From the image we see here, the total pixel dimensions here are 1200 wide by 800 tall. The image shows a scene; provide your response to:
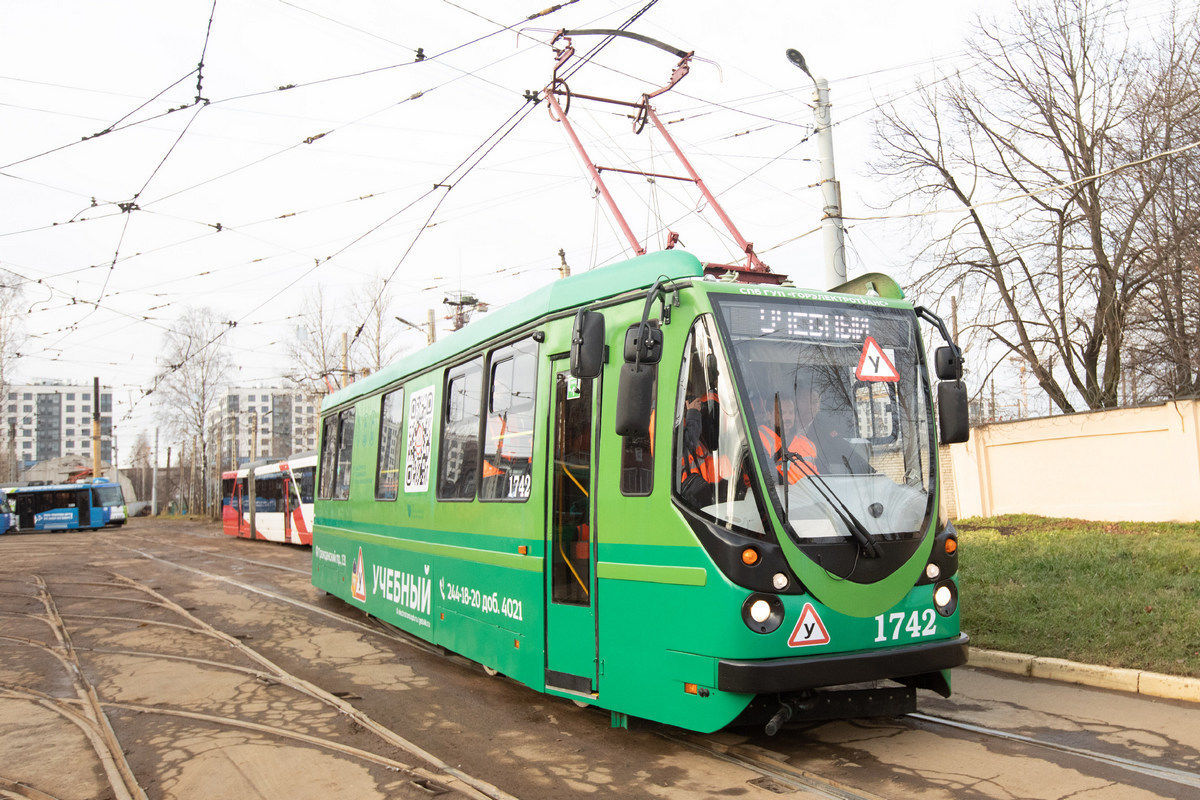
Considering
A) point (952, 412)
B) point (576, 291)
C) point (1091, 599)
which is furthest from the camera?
point (1091, 599)

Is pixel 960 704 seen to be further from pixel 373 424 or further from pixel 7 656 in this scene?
pixel 7 656

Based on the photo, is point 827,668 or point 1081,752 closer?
point 827,668

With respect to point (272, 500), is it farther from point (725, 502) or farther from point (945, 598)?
point (945, 598)

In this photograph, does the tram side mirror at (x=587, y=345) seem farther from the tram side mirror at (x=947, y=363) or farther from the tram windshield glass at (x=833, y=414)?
the tram side mirror at (x=947, y=363)

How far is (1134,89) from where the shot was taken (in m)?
20.3

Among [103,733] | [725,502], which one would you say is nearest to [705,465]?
[725,502]

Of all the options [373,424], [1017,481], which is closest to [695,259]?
[373,424]

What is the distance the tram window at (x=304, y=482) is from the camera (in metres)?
27.8

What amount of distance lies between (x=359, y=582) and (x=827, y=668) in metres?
7.82

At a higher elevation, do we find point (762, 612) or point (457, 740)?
point (762, 612)

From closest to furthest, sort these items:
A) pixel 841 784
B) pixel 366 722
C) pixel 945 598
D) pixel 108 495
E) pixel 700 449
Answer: pixel 841 784 → pixel 700 449 → pixel 945 598 → pixel 366 722 → pixel 108 495

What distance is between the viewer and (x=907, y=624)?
5312 mm

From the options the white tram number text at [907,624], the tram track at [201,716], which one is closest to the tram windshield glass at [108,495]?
the tram track at [201,716]

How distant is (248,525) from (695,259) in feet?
108
